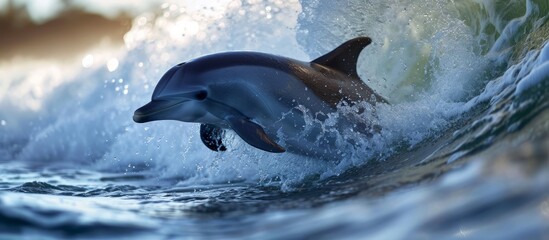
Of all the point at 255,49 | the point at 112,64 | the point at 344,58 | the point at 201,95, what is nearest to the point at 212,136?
the point at 201,95

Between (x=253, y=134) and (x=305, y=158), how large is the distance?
70 centimetres

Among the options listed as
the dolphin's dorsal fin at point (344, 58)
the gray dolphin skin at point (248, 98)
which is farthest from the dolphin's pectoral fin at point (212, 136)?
the dolphin's dorsal fin at point (344, 58)

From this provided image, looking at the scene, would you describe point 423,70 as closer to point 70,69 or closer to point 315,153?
point 315,153

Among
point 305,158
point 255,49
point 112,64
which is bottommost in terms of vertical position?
point 305,158

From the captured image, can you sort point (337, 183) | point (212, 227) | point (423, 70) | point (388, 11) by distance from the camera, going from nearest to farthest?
point (212, 227), point (337, 183), point (423, 70), point (388, 11)

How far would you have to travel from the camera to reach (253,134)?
6.54m

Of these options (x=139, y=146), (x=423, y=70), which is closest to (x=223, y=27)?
(x=139, y=146)

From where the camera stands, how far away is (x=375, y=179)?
5449 mm

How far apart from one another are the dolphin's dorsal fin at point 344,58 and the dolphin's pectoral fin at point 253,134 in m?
1.13

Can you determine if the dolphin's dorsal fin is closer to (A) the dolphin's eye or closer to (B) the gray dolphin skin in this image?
(B) the gray dolphin skin

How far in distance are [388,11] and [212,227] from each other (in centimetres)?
707

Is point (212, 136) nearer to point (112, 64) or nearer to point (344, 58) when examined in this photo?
point (344, 58)

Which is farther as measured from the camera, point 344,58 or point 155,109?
point 344,58

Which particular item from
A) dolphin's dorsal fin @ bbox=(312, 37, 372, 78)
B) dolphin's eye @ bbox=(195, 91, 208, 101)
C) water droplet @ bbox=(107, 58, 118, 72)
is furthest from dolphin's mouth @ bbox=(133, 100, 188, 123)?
water droplet @ bbox=(107, 58, 118, 72)
